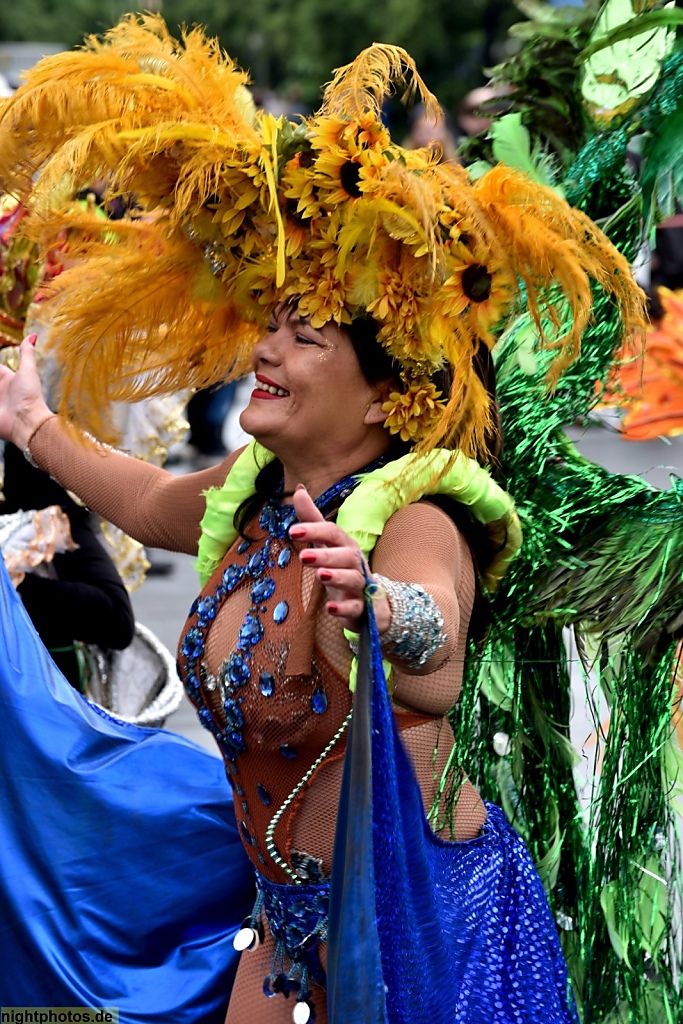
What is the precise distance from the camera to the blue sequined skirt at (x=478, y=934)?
1959 mm

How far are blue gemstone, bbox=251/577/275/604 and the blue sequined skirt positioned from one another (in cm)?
42

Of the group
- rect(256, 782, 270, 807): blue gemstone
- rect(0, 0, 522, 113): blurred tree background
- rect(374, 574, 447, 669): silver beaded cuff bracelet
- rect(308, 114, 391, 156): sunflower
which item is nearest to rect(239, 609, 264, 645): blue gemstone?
rect(256, 782, 270, 807): blue gemstone

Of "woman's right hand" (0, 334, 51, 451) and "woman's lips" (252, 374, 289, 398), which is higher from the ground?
"woman's lips" (252, 374, 289, 398)

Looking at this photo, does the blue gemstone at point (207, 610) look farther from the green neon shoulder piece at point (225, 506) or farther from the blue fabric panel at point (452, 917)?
the blue fabric panel at point (452, 917)

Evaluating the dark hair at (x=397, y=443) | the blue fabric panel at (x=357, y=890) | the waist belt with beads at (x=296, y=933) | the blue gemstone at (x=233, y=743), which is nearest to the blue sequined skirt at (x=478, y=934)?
the waist belt with beads at (x=296, y=933)

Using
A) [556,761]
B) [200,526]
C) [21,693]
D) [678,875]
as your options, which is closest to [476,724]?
[556,761]

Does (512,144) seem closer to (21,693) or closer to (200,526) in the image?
(200,526)

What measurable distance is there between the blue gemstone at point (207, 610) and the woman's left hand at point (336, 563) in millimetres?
504

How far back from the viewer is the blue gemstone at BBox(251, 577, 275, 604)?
6.66 ft

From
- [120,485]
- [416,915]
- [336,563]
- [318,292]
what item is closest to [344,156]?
[318,292]

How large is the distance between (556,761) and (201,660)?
773mm

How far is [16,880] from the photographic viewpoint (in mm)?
2348

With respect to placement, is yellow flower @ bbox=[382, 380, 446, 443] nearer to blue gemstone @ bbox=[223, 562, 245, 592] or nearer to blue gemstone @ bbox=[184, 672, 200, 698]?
blue gemstone @ bbox=[223, 562, 245, 592]

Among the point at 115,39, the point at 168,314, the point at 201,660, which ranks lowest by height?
the point at 201,660
